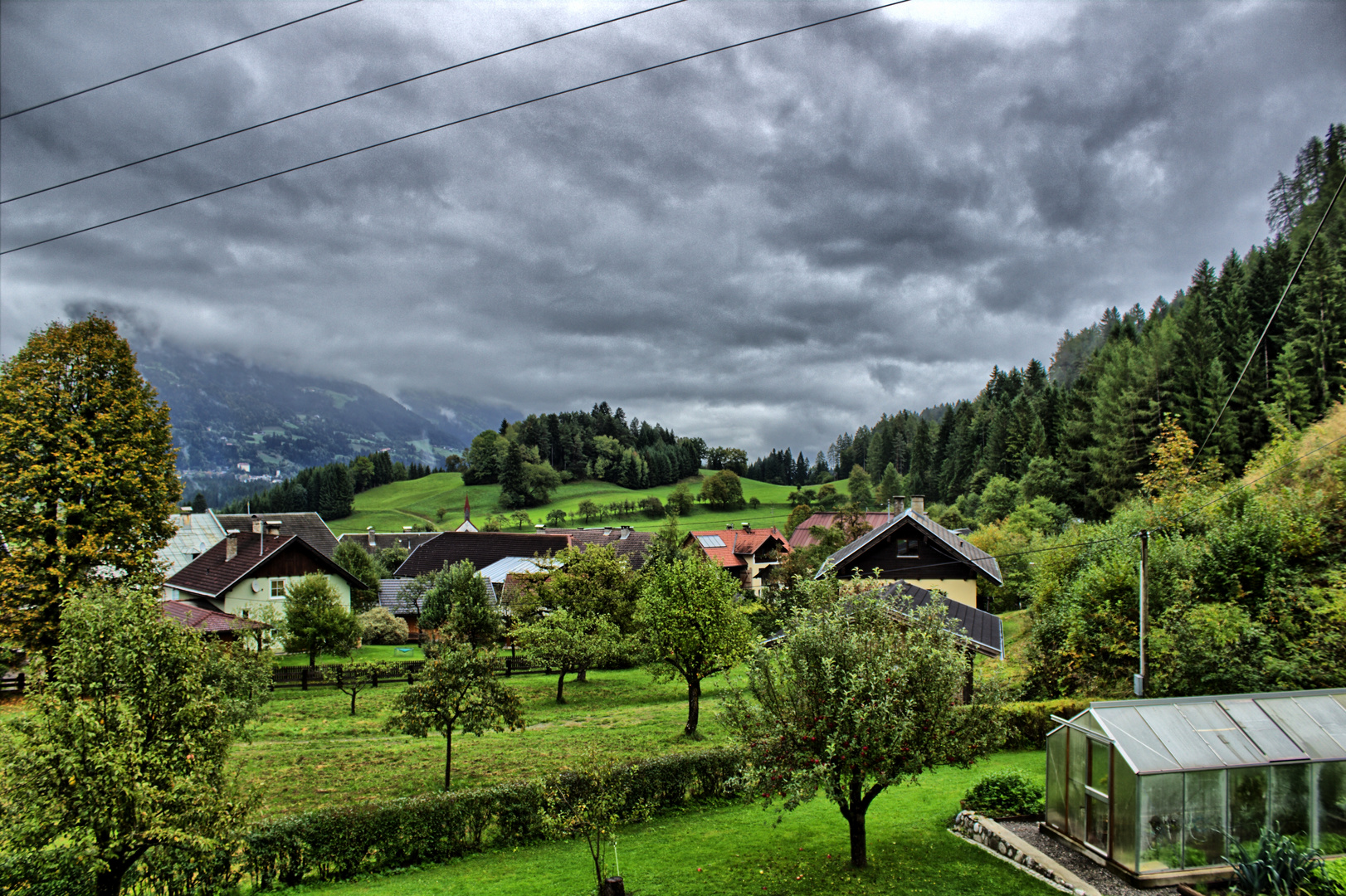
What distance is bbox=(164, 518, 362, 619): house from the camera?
44.6 m

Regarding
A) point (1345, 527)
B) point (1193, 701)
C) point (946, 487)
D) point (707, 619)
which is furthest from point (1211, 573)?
point (946, 487)

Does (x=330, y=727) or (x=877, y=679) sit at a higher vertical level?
(x=877, y=679)

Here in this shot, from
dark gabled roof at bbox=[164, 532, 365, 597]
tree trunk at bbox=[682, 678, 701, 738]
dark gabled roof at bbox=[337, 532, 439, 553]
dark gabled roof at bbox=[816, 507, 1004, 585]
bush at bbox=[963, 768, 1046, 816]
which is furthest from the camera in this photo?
dark gabled roof at bbox=[337, 532, 439, 553]

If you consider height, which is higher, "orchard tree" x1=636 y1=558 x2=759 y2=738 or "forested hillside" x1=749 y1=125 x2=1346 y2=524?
"forested hillside" x1=749 y1=125 x2=1346 y2=524

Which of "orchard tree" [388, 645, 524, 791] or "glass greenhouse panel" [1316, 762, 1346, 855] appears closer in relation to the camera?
"glass greenhouse panel" [1316, 762, 1346, 855]

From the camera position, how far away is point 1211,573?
21906 millimetres

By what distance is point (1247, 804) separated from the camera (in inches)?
478

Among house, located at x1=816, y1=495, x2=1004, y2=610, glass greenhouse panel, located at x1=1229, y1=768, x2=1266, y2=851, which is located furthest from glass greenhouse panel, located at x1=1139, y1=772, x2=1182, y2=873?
house, located at x1=816, y1=495, x2=1004, y2=610

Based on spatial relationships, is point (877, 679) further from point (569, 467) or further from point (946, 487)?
point (569, 467)

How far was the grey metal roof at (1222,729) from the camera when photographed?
1209 centimetres

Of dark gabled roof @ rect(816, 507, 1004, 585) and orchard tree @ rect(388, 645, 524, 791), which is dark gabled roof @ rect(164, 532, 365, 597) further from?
dark gabled roof @ rect(816, 507, 1004, 585)

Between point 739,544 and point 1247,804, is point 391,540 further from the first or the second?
point 1247,804

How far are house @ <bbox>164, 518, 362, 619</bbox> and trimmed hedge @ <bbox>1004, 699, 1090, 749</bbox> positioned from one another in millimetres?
42508

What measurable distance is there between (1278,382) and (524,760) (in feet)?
180
